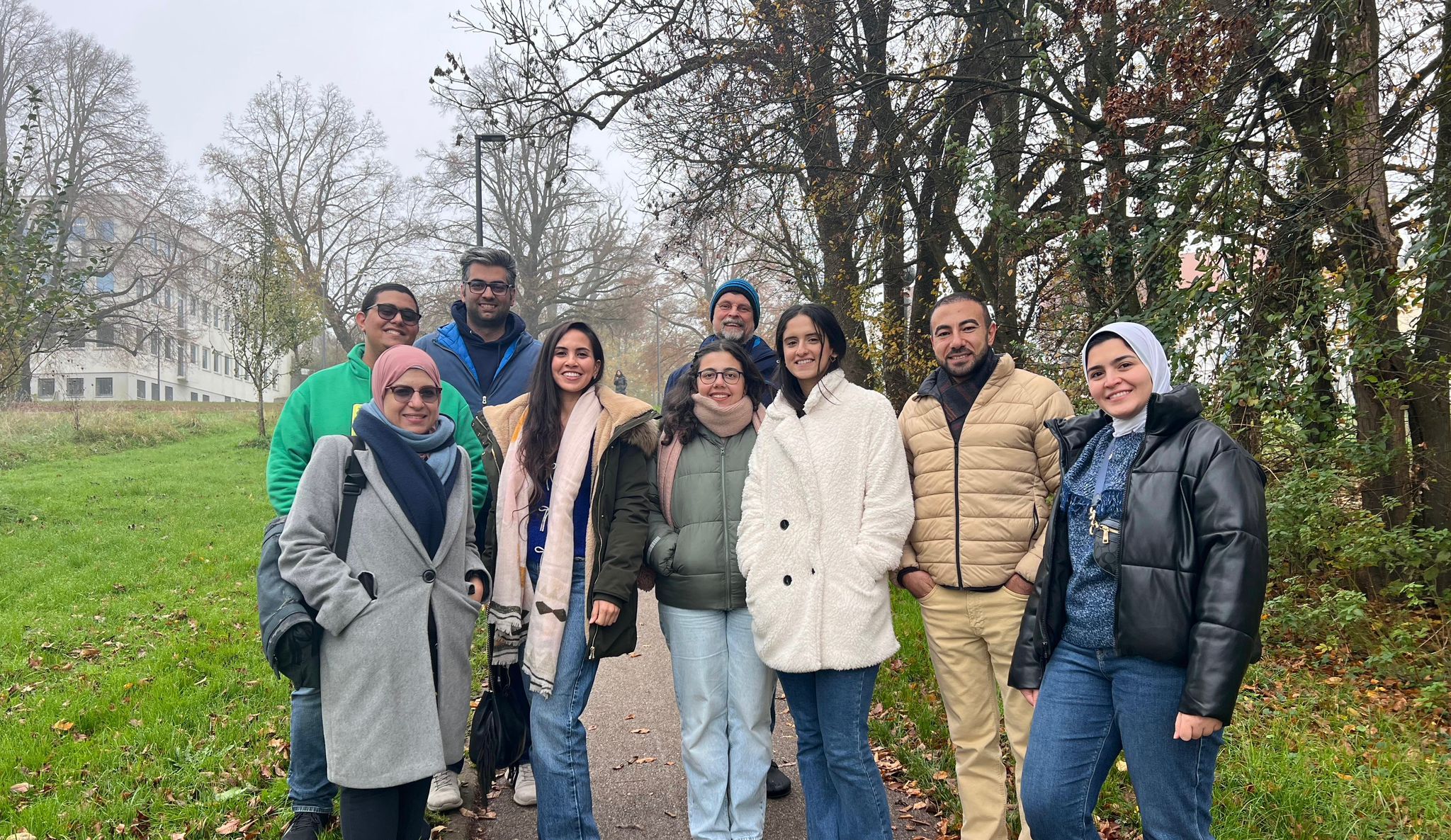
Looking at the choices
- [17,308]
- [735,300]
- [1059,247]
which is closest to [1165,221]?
[1059,247]

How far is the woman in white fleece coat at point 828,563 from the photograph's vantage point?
3.01m

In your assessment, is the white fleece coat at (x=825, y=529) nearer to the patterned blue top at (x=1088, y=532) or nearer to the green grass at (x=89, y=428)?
the patterned blue top at (x=1088, y=532)

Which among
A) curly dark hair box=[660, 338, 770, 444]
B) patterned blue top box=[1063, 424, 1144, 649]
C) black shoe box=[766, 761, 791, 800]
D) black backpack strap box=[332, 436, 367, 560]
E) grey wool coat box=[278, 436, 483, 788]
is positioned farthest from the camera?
black shoe box=[766, 761, 791, 800]

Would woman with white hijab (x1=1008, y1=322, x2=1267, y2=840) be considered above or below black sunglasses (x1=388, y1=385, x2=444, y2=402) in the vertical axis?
below

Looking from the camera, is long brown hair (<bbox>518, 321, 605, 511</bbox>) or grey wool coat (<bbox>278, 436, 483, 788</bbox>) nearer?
grey wool coat (<bbox>278, 436, 483, 788</bbox>)

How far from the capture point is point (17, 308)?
11.2 meters

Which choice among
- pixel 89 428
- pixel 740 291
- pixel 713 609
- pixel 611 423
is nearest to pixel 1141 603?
pixel 713 609

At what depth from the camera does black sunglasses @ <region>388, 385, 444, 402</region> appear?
3.11m

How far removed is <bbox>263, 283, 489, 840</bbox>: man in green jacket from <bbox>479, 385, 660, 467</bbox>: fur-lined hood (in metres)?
0.20

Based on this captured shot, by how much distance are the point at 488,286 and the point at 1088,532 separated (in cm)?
320

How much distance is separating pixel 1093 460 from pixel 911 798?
7.44ft

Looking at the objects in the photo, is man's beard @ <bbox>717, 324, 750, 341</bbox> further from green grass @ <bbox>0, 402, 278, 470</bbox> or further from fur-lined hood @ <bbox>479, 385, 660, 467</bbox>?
green grass @ <bbox>0, 402, 278, 470</bbox>

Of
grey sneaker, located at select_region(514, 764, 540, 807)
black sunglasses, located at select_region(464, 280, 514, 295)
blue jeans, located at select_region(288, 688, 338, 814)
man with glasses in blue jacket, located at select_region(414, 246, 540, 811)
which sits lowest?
grey sneaker, located at select_region(514, 764, 540, 807)

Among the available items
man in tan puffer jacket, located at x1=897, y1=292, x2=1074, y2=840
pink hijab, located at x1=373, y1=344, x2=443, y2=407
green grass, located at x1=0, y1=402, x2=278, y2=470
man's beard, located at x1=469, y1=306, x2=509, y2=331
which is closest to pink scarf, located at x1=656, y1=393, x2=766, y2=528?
man in tan puffer jacket, located at x1=897, y1=292, x2=1074, y2=840
